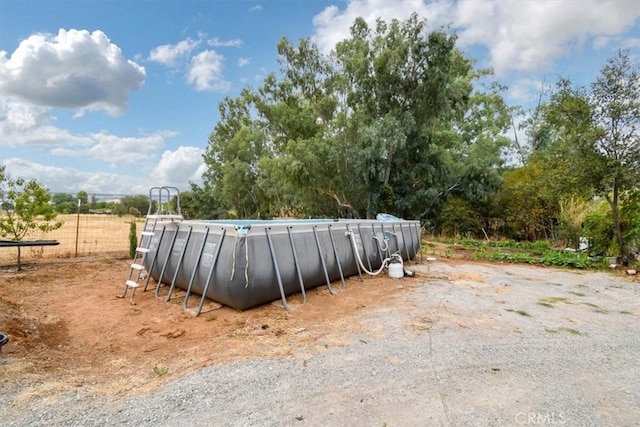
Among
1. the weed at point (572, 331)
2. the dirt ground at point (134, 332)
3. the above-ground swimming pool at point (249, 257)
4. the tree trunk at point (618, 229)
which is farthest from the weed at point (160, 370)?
the tree trunk at point (618, 229)

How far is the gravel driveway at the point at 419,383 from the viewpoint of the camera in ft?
6.65

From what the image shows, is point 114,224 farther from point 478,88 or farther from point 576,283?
point 478,88

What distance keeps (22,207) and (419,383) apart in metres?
8.73

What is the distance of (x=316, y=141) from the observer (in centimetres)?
1419

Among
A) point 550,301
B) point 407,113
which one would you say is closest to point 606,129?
point 550,301

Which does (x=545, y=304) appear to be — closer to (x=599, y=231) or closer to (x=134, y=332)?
(x=599, y=231)

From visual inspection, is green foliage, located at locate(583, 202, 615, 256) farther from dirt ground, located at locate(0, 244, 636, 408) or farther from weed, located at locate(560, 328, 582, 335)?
dirt ground, located at locate(0, 244, 636, 408)

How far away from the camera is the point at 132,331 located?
362 cm

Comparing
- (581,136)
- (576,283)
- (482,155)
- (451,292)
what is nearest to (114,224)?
(451,292)

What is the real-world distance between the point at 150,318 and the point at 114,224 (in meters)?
8.40

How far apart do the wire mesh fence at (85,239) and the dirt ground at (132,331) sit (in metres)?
2.78

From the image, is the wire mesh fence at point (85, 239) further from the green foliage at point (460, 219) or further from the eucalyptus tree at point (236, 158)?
the green foliage at point (460, 219)

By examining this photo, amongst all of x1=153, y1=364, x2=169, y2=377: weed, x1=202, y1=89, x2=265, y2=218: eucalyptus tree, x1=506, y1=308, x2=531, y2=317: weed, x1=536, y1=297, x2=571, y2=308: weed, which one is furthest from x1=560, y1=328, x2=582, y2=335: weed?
x1=202, y1=89, x2=265, y2=218: eucalyptus tree

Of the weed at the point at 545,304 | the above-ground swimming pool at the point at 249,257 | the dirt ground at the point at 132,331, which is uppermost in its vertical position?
the above-ground swimming pool at the point at 249,257
